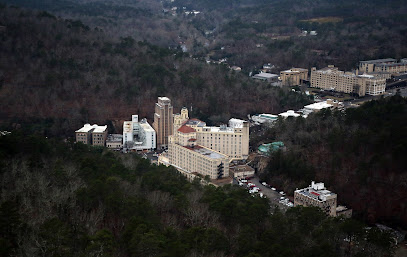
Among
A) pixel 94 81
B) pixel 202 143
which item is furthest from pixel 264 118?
pixel 94 81

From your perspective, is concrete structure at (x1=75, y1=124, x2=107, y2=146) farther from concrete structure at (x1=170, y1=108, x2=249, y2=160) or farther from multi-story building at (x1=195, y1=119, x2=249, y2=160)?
multi-story building at (x1=195, y1=119, x2=249, y2=160)

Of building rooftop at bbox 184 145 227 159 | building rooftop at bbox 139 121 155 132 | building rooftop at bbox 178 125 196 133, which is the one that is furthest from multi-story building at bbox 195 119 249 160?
building rooftop at bbox 139 121 155 132

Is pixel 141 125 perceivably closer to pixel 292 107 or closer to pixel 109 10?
pixel 292 107

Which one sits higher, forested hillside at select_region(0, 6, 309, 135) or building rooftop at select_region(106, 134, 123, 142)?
forested hillside at select_region(0, 6, 309, 135)

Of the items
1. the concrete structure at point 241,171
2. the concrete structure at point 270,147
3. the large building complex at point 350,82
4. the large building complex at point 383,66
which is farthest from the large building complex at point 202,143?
the large building complex at point 383,66

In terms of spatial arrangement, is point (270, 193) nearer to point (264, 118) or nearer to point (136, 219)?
point (136, 219)

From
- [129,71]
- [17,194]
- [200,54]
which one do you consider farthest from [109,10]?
[17,194]
